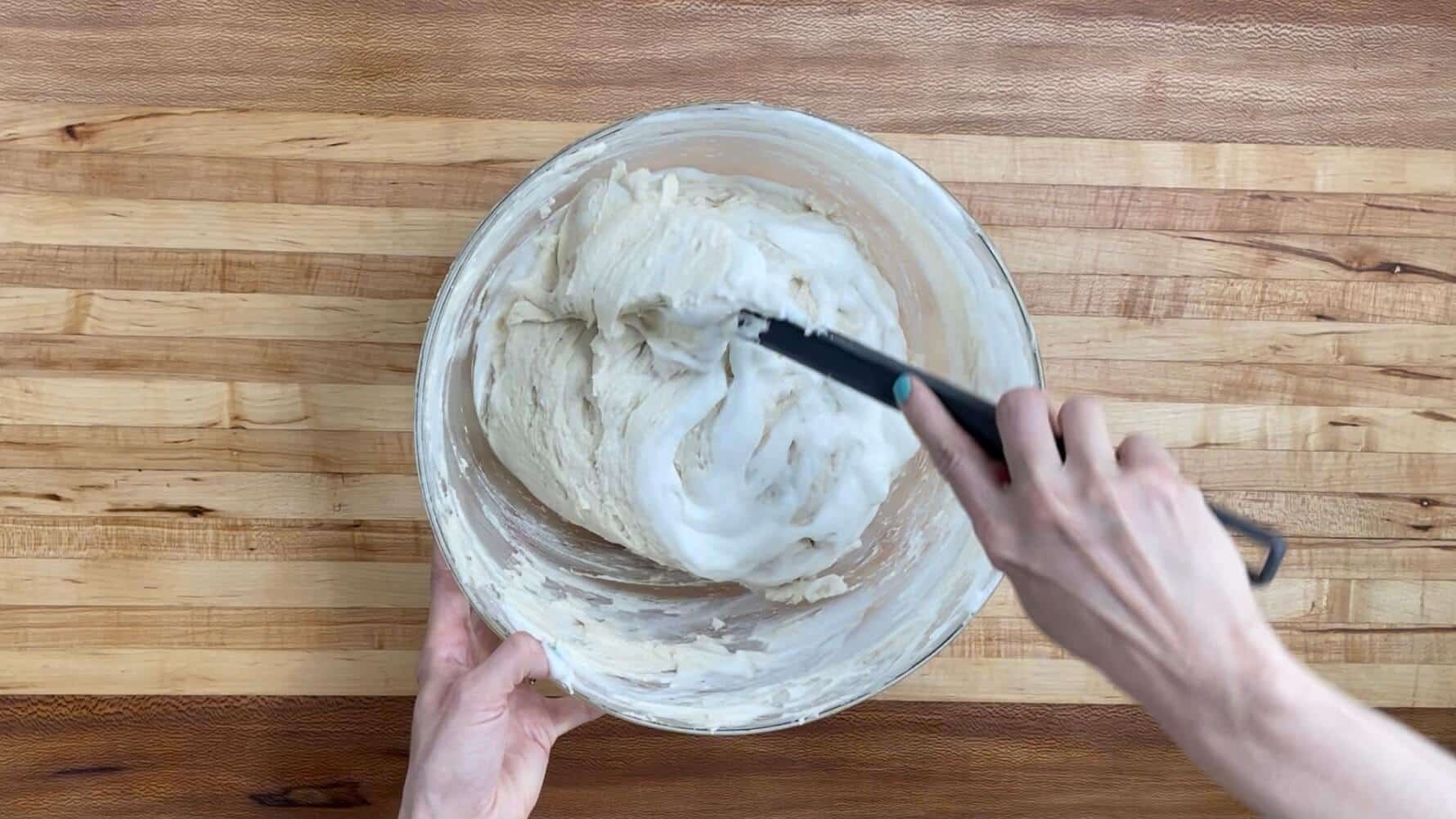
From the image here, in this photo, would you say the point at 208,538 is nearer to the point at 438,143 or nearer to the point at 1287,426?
the point at 438,143

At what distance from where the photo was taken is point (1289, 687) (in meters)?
0.68

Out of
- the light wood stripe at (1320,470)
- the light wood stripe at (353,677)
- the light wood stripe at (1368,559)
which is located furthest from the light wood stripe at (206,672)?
the light wood stripe at (1368,559)

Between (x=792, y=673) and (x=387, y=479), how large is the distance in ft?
1.88

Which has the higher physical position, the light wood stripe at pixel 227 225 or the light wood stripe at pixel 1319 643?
the light wood stripe at pixel 227 225

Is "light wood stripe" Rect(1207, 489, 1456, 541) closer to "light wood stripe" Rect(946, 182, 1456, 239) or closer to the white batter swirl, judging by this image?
"light wood stripe" Rect(946, 182, 1456, 239)

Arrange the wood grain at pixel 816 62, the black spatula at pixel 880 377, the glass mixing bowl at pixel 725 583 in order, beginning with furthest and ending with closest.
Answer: the wood grain at pixel 816 62 → the glass mixing bowl at pixel 725 583 → the black spatula at pixel 880 377

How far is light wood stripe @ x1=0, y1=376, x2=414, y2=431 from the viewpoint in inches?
47.0

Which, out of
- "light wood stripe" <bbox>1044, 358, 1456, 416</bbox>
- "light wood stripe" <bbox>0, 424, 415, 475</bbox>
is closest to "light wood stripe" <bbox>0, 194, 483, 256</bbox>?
"light wood stripe" <bbox>0, 424, 415, 475</bbox>

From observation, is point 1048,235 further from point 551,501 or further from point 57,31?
point 57,31

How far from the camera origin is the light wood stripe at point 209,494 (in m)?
1.21

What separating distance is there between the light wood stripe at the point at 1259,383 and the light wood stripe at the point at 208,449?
2.89 ft

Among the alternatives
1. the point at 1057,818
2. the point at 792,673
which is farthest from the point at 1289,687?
the point at 1057,818

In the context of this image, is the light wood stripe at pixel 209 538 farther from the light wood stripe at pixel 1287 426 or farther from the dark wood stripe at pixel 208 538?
the light wood stripe at pixel 1287 426

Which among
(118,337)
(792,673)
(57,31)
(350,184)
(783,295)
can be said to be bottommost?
(792,673)
